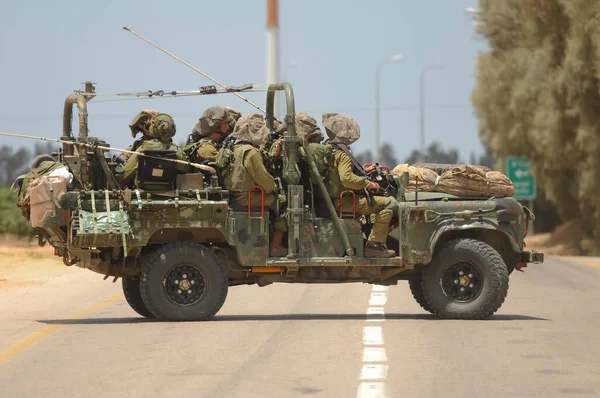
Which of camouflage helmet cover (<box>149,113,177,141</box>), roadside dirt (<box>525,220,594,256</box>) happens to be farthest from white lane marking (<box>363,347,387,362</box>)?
roadside dirt (<box>525,220,594,256</box>)

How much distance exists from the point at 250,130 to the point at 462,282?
297cm

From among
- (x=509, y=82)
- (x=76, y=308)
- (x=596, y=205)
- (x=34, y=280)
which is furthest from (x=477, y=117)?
(x=76, y=308)

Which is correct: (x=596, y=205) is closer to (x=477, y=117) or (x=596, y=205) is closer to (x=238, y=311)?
(x=477, y=117)

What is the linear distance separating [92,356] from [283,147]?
4146 mm

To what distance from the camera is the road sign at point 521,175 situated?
174ft

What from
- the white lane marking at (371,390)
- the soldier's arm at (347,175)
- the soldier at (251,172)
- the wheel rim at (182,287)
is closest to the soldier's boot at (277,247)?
the soldier at (251,172)

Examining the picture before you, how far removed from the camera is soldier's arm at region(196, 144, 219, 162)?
53.8 ft

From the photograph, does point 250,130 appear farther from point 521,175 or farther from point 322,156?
point 521,175

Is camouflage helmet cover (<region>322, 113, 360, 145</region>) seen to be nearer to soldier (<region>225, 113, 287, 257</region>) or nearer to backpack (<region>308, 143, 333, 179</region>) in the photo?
backpack (<region>308, 143, 333, 179</region>)

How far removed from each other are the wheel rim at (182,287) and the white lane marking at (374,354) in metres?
Result: 3.43

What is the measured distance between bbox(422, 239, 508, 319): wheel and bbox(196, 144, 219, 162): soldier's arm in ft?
9.00

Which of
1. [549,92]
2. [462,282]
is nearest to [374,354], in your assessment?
[462,282]

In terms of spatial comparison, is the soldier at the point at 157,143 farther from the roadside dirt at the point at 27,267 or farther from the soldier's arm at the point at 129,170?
the roadside dirt at the point at 27,267

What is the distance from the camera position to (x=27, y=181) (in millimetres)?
16156
